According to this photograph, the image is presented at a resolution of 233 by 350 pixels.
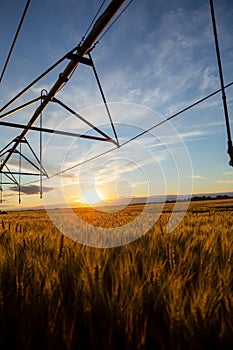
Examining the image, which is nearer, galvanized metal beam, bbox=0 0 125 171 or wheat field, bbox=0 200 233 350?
wheat field, bbox=0 200 233 350

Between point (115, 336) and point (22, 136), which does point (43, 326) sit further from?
point (22, 136)

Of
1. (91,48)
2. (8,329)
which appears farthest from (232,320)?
(91,48)

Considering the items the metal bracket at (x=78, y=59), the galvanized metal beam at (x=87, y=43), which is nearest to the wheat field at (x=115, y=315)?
the galvanized metal beam at (x=87, y=43)

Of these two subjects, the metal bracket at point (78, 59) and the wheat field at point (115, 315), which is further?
the metal bracket at point (78, 59)

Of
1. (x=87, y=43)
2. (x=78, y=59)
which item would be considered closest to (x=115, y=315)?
(x=87, y=43)

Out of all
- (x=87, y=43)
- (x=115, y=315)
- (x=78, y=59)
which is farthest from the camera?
(x=78, y=59)

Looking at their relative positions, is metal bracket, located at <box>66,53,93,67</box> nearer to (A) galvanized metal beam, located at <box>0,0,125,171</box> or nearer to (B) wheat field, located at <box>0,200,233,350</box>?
(A) galvanized metal beam, located at <box>0,0,125,171</box>

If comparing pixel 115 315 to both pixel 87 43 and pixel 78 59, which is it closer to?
pixel 87 43

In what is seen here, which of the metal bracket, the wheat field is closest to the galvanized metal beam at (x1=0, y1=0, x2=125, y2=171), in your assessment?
the metal bracket

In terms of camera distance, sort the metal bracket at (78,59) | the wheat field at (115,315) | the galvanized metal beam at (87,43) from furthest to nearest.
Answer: the metal bracket at (78,59) → the galvanized metal beam at (87,43) → the wheat field at (115,315)

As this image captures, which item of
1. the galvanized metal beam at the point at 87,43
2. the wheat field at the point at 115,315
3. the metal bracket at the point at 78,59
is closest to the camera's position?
the wheat field at the point at 115,315

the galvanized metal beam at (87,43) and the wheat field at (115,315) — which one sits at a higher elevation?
the galvanized metal beam at (87,43)

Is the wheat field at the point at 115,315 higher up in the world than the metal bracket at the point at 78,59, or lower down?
lower down

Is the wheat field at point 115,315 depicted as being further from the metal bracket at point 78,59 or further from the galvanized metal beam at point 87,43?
the metal bracket at point 78,59
